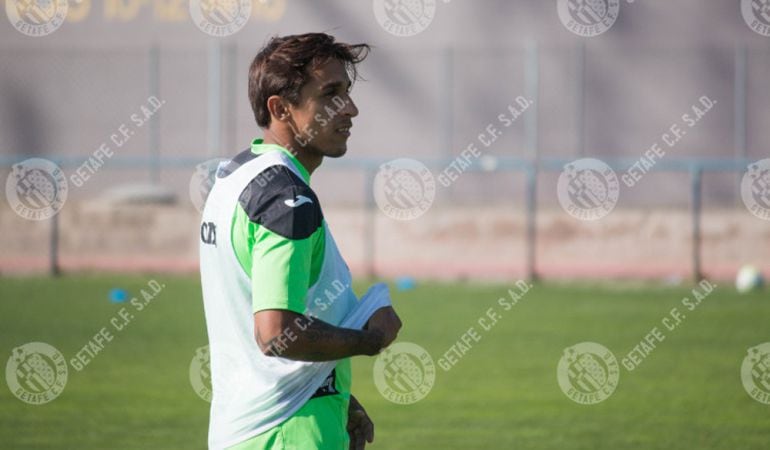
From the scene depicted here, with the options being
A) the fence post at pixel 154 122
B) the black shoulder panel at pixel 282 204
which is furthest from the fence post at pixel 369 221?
the black shoulder panel at pixel 282 204

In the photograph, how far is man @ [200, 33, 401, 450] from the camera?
3.76 m

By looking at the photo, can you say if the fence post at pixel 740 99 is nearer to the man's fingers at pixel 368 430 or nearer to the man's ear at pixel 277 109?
the man's fingers at pixel 368 430

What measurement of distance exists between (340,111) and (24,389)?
8120mm

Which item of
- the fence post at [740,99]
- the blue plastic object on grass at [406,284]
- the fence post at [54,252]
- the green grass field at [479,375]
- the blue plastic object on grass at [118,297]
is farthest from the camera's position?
the fence post at [740,99]

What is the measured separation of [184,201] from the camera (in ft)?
76.3

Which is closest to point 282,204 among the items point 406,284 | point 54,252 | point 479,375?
point 479,375

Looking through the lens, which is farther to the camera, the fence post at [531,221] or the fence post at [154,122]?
the fence post at [154,122]

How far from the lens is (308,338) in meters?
3.75

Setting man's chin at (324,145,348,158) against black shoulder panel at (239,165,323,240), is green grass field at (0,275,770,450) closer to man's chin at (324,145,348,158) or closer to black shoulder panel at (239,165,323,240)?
man's chin at (324,145,348,158)

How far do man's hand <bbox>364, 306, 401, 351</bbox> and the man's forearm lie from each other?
0.06 feet

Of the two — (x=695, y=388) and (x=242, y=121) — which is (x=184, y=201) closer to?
(x=242, y=121)

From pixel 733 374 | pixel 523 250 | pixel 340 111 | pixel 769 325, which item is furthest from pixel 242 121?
pixel 340 111

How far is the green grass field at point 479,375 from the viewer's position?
9.45 m

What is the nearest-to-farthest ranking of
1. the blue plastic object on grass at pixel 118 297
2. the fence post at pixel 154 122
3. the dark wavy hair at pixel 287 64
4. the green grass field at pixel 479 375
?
the dark wavy hair at pixel 287 64 → the green grass field at pixel 479 375 → the blue plastic object on grass at pixel 118 297 → the fence post at pixel 154 122
